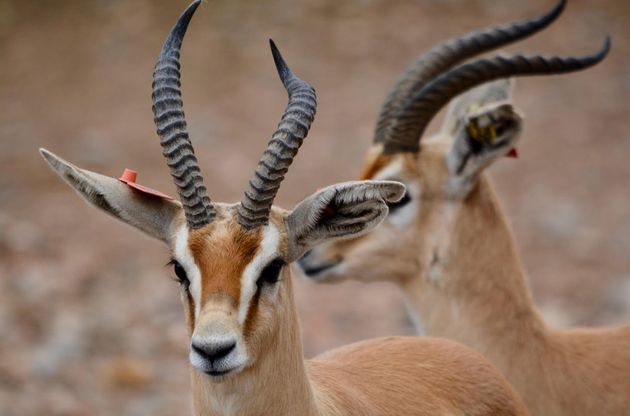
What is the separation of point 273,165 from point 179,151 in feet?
1.31

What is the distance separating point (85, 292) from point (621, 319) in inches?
221

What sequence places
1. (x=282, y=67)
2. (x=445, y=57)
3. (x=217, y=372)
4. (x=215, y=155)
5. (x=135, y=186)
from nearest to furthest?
1. (x=217, y=372)
2. (x=135, y=186)
3. (x=282, y=67)
4. (x=445, y=57)
5. (x=215, y=155)

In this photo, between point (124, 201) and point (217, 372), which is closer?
point (217, 372)

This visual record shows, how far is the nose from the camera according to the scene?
407 cm

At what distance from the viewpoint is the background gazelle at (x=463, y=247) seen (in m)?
6.53

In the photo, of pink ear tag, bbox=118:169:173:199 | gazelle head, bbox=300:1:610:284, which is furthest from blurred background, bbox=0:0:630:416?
pink ear tag, bbox=118:169:173:199

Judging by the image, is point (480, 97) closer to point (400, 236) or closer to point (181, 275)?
point (400, 236)

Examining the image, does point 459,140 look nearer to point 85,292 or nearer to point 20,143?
point 85,292

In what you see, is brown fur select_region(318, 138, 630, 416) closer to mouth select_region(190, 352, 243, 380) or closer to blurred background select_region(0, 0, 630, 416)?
blurred background select_region(0, 0, 630, 416)

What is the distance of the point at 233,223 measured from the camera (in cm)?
452

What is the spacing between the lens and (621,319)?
10.8 meters

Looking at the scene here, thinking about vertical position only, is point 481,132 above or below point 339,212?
above

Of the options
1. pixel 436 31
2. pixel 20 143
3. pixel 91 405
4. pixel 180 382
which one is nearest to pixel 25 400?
pixel 91 405

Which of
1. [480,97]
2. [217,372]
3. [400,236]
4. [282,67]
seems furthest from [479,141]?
[217,372]
